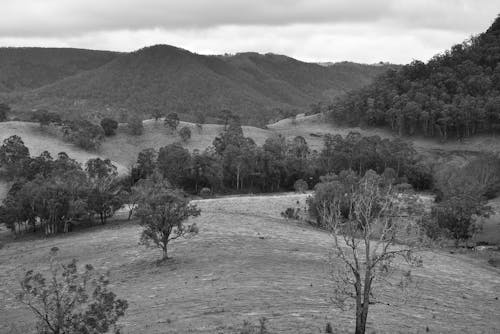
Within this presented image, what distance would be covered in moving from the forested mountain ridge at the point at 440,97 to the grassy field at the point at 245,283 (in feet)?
254

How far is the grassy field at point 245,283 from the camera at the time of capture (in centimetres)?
2248

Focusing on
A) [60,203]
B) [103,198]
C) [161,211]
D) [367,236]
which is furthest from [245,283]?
[103,198]

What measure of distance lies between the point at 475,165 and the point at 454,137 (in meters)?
37.4

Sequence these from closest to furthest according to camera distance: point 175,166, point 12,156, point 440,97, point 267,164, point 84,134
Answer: point 12,156 → point 175,166 → point 267,164 → point 84,134 → point 440,97

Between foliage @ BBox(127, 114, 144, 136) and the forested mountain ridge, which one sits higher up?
the forested mountain ridge

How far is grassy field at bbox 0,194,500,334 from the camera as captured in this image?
73.8 ft

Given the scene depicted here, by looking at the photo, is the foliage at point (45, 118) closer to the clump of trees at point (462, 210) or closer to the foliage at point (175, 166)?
the foliage at point (175, 166)

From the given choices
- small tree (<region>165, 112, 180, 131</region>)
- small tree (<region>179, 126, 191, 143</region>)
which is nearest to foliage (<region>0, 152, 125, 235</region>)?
small tree (<region>179, 126, 191, 143</region>)

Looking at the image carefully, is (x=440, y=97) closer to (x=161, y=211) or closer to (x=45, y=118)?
(x=45, y=118)

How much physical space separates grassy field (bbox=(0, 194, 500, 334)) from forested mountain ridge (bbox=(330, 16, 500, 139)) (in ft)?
254

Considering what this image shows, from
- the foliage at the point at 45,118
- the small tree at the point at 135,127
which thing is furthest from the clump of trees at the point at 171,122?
the foliage at the point at 45,118

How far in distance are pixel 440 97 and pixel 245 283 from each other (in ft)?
360

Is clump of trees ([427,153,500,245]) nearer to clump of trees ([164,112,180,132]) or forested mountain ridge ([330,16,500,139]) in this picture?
forested mountain ridge ([330,16,500,139])

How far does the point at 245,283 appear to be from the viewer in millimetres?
28703
